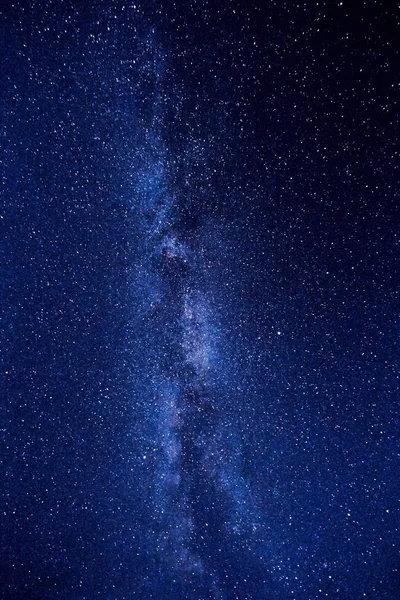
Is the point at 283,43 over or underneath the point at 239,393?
over

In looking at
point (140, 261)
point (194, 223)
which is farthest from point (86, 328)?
point (194, 223)

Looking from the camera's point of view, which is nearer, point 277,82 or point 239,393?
point 277,82

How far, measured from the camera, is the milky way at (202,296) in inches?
33.3

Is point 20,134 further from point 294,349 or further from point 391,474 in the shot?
point 391,474

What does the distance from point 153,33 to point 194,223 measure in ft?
1.36

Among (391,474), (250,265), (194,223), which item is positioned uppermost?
(194,223)

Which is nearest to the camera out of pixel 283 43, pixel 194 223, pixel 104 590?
pixel 283 43

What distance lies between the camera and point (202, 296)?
0.94 metres

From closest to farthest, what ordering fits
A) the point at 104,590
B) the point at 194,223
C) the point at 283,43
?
1. the point at 283,43
2. the point at 194,223
3. the point at 104,590

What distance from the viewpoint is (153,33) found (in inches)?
33.8

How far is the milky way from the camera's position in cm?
85

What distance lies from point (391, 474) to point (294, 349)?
0.35 metres

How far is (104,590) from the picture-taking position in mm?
1042

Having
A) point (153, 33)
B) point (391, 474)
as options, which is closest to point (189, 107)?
point (153, 33)
